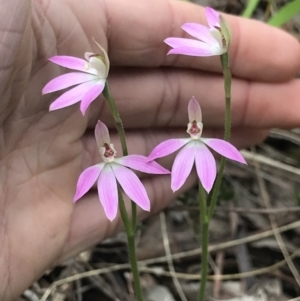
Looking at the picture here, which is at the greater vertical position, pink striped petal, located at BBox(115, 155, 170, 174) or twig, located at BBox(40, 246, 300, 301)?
pink striped petal, located at BBox(115, 155, 170, 174)

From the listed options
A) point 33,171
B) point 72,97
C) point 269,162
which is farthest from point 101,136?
point 269,162

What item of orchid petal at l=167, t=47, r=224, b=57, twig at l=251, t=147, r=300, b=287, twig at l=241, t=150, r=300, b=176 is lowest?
twig at l=251, t=147, r=300, b=287

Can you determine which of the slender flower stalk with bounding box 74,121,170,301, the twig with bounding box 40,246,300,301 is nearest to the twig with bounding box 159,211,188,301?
the twig with bounding box 40,246,300,301

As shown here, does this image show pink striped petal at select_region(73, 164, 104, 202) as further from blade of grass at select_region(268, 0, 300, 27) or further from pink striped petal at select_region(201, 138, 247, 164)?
blade of grass at select_region(268, 0, 300, 27)

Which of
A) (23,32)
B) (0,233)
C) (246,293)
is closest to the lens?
(23,32)

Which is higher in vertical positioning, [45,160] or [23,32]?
[23,32]

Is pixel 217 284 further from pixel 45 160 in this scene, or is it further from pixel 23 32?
pixel 23 32

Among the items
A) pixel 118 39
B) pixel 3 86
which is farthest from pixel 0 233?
pixel 118 39
